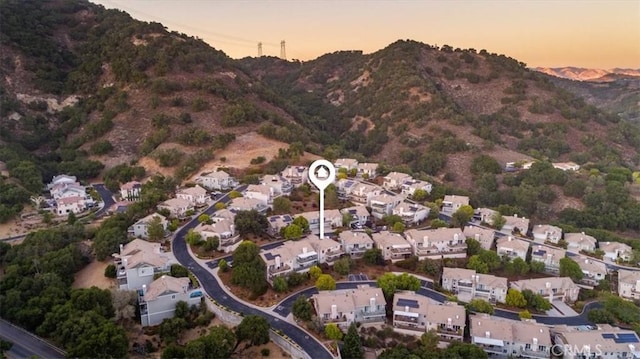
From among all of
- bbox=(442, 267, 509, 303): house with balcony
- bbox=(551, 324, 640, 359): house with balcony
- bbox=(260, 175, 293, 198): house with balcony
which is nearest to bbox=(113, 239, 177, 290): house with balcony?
bbox=(260, 175, 293, 198): house with balcony

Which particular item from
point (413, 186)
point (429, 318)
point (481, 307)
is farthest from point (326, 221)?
point (481, 307)

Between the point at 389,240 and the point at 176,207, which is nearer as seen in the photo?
the point at 389,240

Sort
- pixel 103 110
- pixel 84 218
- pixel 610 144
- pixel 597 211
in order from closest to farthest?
pixel 84 218, pixel 597 211, pixel 103 110, pixel 610 144

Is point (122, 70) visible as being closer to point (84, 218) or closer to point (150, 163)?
point (150, 163)

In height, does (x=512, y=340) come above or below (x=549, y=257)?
below

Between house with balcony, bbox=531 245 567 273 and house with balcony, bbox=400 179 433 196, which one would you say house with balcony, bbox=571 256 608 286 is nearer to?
house with balcony, bbox=531 245 567 273

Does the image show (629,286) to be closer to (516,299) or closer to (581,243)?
(581,243)

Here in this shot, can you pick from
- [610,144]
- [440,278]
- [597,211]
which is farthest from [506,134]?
[440,278]
